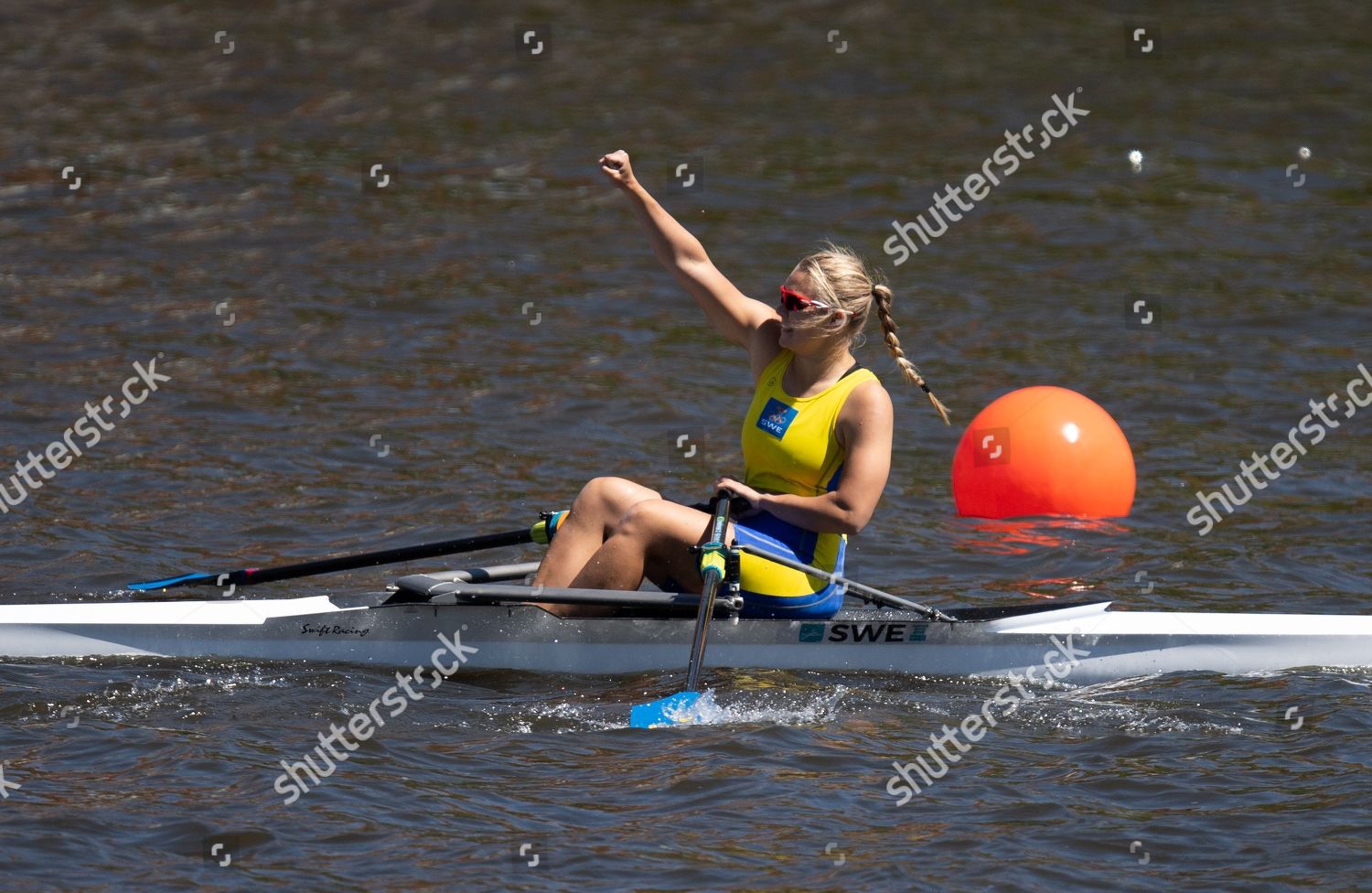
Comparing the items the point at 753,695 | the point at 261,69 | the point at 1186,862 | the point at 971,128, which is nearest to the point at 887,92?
the point at 971,128

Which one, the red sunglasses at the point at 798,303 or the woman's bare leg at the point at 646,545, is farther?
the woman's bare leg at the point at 646,545

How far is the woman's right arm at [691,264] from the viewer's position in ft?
18.5

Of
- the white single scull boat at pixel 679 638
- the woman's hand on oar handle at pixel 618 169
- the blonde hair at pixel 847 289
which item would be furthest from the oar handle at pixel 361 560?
the blonde hair at pixel 847 289

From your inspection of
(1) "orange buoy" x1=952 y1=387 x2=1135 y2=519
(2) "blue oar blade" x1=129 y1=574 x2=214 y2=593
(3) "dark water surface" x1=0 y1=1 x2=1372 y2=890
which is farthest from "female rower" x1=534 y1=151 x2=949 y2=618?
(1) "orange buoy" x1=952 y1=387 x2=1135 y2=519

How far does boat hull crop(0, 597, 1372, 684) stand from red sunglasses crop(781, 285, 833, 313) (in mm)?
1077

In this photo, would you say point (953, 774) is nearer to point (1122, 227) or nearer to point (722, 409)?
point (722, 409)

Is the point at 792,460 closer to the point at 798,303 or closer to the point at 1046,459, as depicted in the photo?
the point at 798,303

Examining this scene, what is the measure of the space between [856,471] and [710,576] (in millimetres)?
558

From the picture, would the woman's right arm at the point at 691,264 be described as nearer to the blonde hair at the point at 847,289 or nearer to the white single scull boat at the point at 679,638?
the blonde hair at the point at 847,289

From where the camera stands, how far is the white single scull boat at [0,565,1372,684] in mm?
5715

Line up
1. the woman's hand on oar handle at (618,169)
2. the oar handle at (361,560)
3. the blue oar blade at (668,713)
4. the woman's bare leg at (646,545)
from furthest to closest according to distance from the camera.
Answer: the oar handle at (361,560) → the woman's hand on oar handle at (618,169) → the woman's bare leg at (646,545) → the blue oar blade at (668,713)

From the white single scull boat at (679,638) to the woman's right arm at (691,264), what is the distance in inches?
38.6

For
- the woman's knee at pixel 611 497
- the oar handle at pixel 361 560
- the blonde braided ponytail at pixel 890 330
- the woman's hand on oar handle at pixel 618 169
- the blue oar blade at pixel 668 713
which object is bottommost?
the blue oar blade at pixel 668 713

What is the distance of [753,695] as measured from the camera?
5512mm
